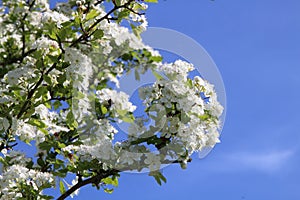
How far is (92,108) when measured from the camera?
334 centimetres

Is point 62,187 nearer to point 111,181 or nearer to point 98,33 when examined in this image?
point 111,181

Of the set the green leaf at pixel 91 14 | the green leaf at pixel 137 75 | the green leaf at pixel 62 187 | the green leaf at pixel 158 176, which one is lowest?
the green leaf at pixel 158 176

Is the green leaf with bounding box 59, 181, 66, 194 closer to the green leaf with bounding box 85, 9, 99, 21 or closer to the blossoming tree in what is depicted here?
the blossoming tree

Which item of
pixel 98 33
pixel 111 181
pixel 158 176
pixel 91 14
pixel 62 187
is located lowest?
pixel 158 176

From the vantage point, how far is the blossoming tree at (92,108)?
314 cm

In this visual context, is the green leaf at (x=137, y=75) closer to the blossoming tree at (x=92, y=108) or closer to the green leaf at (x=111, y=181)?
the blossoming tree at (x=92, y=108)

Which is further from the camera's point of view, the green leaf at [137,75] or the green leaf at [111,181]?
the green leaf at [111,181]

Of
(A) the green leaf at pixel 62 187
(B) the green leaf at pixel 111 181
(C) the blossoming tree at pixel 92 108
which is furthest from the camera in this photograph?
(A) the green leaf at pixel 62 187

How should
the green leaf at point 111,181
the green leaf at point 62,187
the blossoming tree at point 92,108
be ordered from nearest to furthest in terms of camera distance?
the blossoming tree at point 92,108
the green leaf at point 111,181
the green leaf at point 62,187

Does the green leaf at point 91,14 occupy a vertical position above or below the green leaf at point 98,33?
above

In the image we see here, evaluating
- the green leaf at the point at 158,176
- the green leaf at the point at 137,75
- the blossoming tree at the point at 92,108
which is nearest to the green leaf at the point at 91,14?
the blossoming tree at the point at 92,108

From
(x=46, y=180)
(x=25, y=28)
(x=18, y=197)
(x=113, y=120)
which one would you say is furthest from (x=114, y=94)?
(x=25, y=28)

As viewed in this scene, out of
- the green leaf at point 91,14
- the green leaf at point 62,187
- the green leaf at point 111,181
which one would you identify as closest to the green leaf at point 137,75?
the green leaf at point 91,14

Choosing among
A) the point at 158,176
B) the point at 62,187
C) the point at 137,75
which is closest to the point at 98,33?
the point at 137,75
